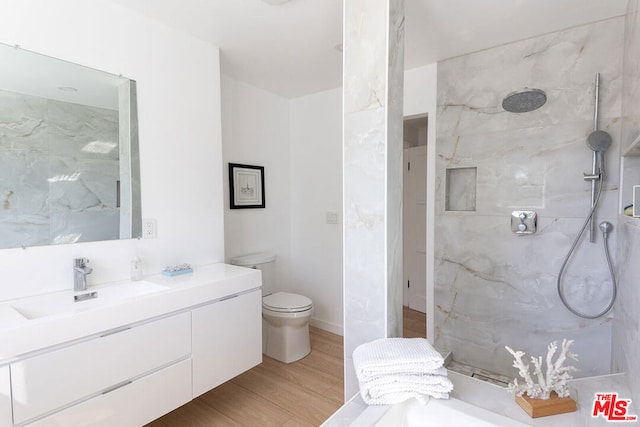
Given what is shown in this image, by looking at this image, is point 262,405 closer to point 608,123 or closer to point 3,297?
point 3,297

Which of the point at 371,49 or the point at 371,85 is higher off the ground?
the point at 371,49

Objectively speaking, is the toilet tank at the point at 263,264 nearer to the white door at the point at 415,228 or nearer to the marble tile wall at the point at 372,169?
the marble tile wall at the point at 372,169

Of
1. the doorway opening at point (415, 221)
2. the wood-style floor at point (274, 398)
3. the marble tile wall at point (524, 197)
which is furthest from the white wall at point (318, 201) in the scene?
the doorway opening at point (415, 221)

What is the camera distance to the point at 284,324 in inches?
103

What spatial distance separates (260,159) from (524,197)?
2.18 m

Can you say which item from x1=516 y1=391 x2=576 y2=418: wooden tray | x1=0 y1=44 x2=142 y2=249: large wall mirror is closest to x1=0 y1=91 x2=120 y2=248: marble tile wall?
x1=0 y1=44 x2=142 y2=249: large wall mirror

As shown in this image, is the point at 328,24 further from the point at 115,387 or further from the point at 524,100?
the point at 115,387

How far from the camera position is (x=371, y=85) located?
1.41m

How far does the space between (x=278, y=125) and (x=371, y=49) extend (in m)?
1.96

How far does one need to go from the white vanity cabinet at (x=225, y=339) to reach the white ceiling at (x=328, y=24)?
164cm

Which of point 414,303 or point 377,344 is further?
point 414,303

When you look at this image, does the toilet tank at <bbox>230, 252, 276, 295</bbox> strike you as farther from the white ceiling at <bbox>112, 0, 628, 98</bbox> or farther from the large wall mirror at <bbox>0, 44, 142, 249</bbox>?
the white ceiling at <bbox>112, 0, 628, 98</bbox>

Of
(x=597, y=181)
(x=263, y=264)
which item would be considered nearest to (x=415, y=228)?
(x=263, y=264)

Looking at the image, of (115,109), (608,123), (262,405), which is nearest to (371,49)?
(115,109)
